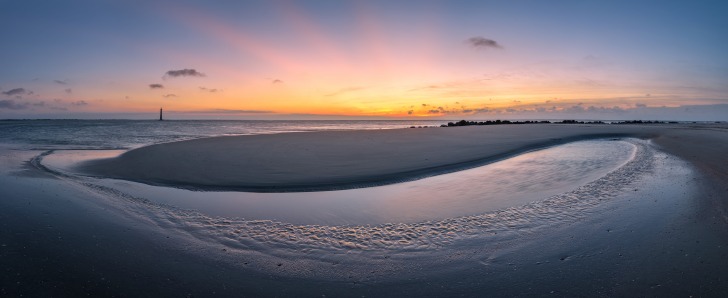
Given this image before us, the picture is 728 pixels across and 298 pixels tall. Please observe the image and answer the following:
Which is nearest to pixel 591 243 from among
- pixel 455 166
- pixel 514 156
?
pixel 455 166

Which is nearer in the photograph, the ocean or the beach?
the beach

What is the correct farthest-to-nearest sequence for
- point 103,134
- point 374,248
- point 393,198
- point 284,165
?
point 103,134
point 284,165
point 393,198
point 374,248

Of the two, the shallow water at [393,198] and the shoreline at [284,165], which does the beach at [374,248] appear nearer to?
the shallow water at [393,198]

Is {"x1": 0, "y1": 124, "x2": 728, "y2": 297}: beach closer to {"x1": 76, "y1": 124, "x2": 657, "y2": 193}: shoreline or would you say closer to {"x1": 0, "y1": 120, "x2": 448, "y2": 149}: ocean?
{"x1": 76, "y1": 124, "x2": 657, "y2": 193}: shoreline

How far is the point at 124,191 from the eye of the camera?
415 inches

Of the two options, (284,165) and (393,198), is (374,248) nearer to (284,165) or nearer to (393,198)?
(393,198)

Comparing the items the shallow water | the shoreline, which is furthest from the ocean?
the shallow water

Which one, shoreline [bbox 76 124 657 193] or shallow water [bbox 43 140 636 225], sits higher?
shoreline [bbox 76 124 657 193]

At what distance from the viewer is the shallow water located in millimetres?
8000

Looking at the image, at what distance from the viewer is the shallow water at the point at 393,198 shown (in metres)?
8.00

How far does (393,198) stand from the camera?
9.71 meters

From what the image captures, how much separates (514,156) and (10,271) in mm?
18953

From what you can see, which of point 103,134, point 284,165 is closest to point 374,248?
point 284,165

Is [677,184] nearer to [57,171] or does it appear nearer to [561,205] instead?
[561,205]
